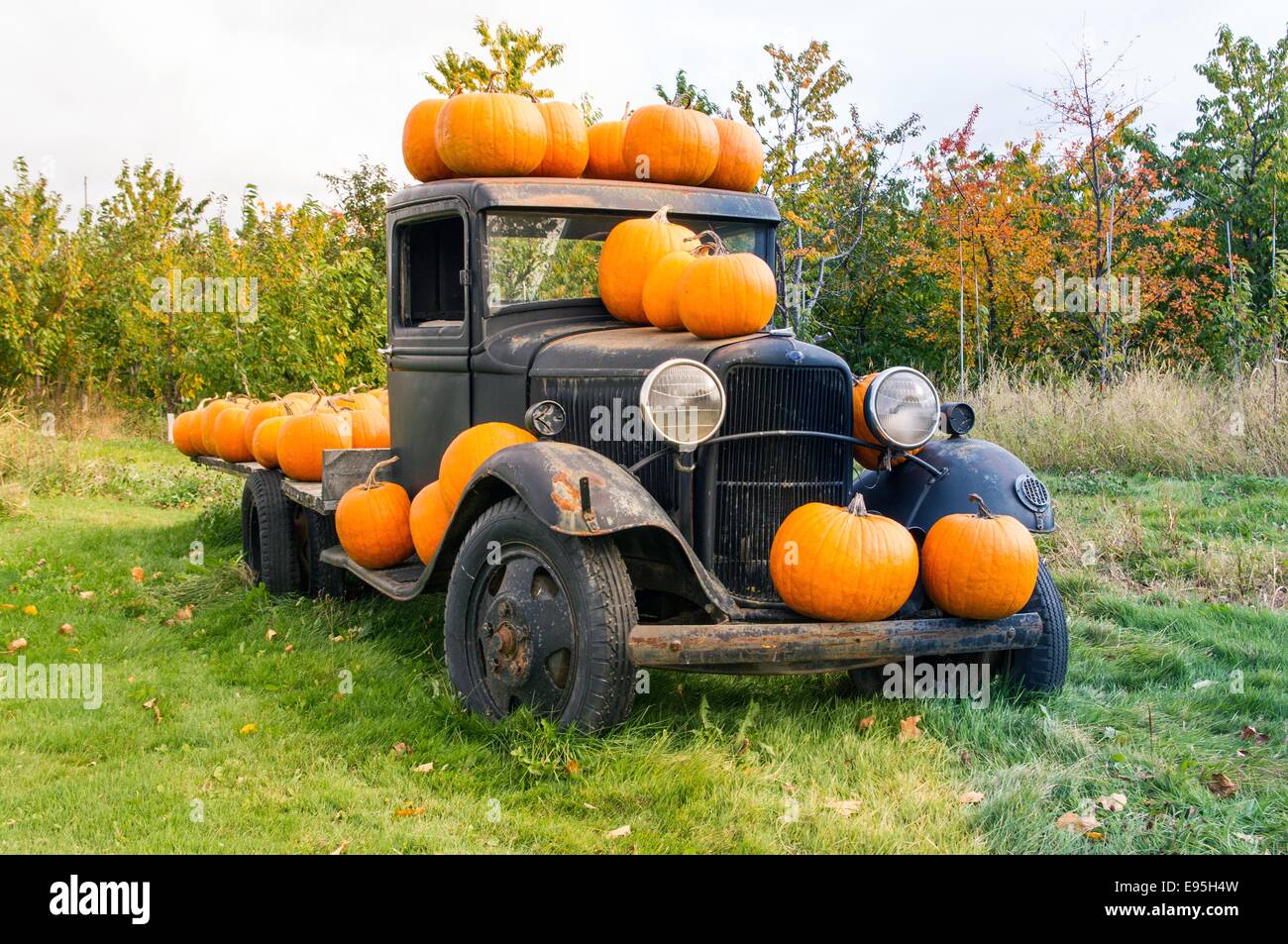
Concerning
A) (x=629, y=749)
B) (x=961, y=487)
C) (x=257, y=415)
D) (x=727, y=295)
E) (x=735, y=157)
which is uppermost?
(x=735, y=157)

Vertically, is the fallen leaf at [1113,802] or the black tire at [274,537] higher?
the black tire at [274,537]

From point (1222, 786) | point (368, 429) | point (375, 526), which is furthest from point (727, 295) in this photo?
point (368, 429)

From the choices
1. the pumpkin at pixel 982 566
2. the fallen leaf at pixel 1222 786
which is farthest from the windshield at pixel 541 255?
the fallen leaf at pixel 1222 786

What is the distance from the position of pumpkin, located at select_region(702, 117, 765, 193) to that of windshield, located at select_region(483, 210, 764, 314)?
48cm

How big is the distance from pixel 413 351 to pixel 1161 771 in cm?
394

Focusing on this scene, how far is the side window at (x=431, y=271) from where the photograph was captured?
5.71 meters

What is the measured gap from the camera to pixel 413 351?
580 centimetres

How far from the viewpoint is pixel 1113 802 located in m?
3.78

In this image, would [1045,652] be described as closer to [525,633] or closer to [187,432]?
[525,633]

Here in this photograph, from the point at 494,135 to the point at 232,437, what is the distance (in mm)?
3916

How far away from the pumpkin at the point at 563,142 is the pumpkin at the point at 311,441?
2228 millimetres

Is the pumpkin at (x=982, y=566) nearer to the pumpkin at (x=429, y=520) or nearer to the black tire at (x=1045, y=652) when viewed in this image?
the black tire at (x=1045, y=652)

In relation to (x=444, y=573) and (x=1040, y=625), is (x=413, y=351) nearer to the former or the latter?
(x=444, y=573)

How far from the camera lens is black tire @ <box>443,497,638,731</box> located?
3961 millimetres
